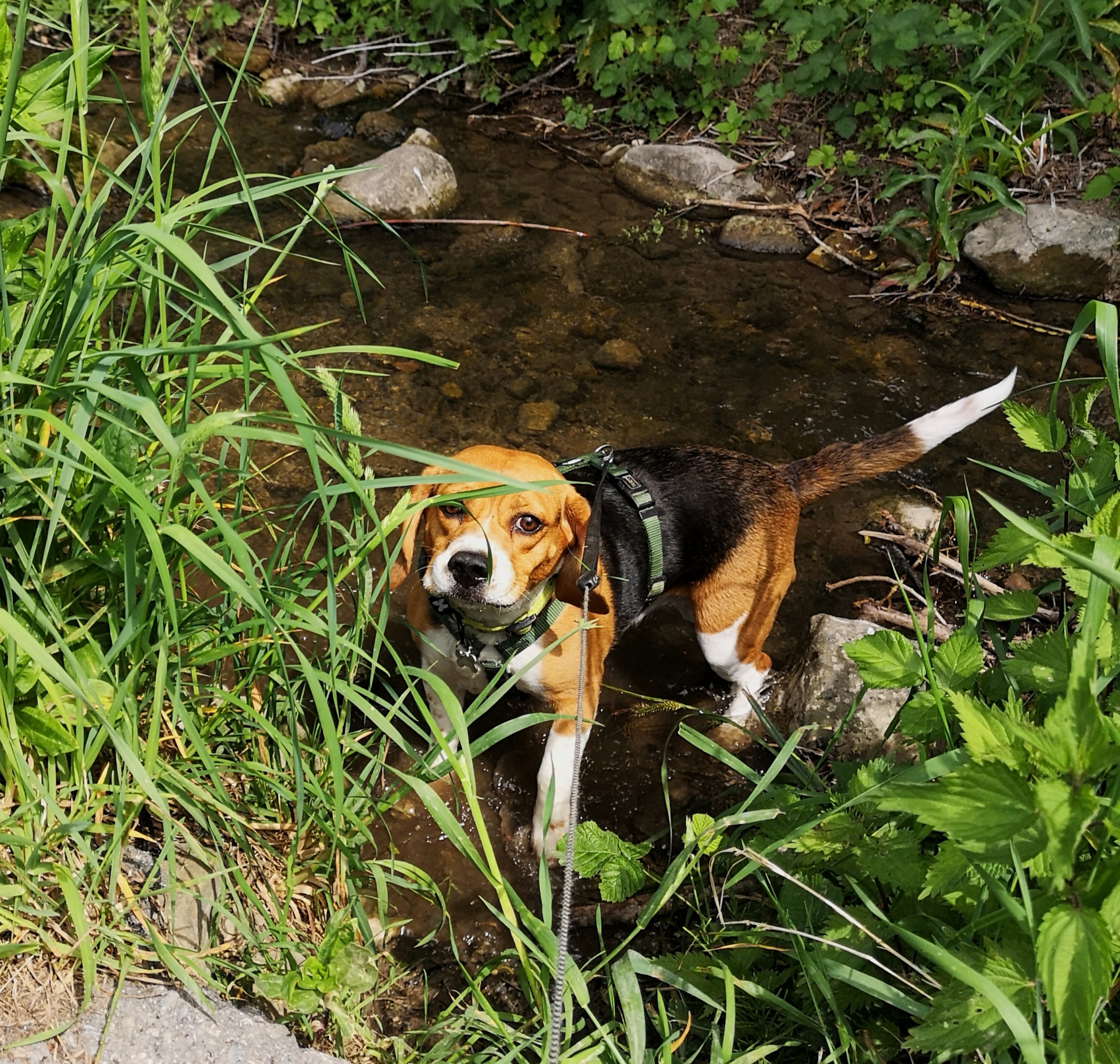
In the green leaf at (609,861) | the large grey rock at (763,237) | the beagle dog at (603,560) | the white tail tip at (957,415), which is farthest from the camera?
the large grey rock at (763,237)

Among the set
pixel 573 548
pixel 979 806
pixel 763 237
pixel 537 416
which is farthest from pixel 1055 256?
pixel 979 806

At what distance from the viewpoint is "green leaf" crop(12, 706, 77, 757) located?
5.85 ft

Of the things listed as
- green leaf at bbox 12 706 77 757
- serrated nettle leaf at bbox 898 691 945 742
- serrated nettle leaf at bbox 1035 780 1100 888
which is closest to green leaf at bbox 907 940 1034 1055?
serrated nettle leaf at bbox 1035 780 1100 888

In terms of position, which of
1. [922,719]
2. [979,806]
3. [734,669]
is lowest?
[734,669]

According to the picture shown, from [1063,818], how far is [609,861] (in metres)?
1.28

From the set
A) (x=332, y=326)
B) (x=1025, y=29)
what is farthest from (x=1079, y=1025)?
(x=1025, y=29)

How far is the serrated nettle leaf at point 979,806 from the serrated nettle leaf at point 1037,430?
90 cm

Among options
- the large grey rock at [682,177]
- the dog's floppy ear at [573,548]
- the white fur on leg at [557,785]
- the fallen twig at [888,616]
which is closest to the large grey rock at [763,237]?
the large grey rock at [682,177]

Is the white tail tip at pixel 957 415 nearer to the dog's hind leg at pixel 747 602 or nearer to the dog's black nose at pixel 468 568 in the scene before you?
the dog's hind leg at pixel 747 602

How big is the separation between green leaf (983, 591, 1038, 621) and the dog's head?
1056 mm

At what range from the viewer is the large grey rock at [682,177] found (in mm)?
5973

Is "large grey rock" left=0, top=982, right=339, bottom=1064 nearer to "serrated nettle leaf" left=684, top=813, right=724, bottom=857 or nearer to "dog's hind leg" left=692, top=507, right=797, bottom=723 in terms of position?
"serrated nettle leaf" left=684, top=813, right=724, bottom=857

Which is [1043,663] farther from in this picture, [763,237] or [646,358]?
[763,237]

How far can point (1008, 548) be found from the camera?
1.88 metres
